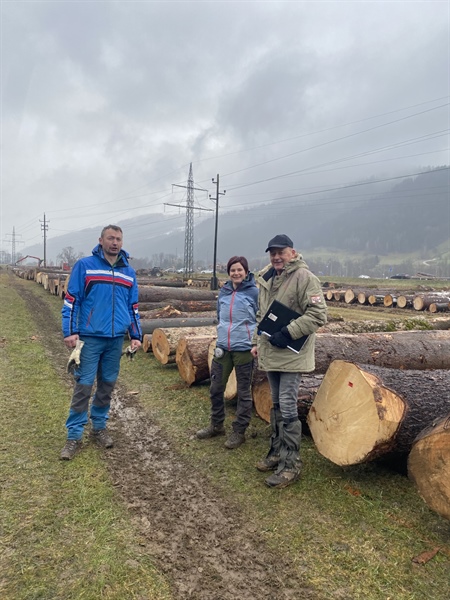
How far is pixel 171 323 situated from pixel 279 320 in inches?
258

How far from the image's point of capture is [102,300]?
Answer: 4.36m

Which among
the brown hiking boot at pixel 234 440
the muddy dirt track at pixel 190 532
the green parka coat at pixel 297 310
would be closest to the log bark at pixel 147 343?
the muddy dirt track at pixel 190 532

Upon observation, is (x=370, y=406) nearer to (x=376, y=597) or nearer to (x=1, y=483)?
(x=376, y=597)

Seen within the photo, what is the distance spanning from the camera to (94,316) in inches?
170

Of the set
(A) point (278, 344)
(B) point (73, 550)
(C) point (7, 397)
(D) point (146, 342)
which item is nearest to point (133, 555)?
(B) point (73, 550)

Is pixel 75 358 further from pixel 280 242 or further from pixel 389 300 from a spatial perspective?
pixel 389 300

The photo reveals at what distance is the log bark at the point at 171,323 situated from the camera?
972 centimetres

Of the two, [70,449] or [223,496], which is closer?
[223,496]

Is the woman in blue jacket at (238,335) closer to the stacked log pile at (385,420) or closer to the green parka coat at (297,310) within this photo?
the green parka coat at (297,310)

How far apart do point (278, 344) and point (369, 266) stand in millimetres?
188953

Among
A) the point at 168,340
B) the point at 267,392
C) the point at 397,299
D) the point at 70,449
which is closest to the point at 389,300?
the point at 397,299

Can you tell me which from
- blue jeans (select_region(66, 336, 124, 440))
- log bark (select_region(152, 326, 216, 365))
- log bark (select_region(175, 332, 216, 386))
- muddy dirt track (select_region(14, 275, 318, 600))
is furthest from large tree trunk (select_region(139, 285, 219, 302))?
muddy dirt track (select_region(14, 275, 318, 600))

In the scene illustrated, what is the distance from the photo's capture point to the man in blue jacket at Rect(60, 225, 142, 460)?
14.0 ft

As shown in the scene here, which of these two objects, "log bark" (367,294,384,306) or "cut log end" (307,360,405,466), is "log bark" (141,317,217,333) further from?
"log bark" (367,294,384,306)
